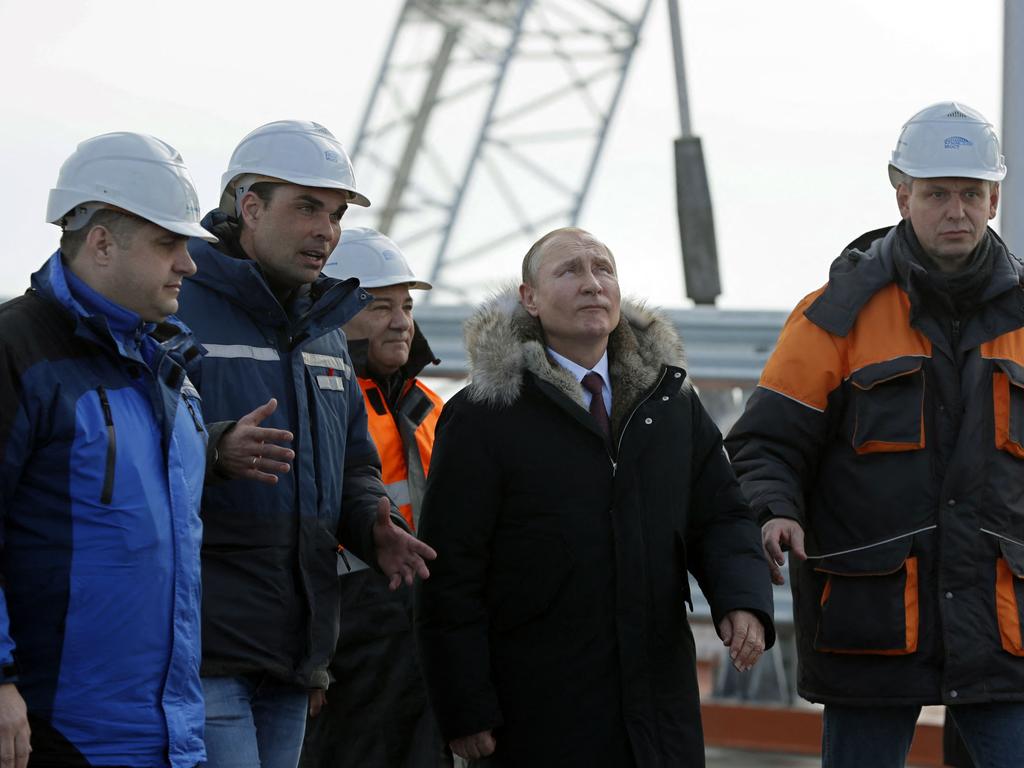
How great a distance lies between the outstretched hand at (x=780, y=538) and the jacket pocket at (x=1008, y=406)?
49 cm

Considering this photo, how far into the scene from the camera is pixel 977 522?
12.1ft

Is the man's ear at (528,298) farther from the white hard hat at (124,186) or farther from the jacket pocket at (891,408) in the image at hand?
the white hard hat at (124,186)

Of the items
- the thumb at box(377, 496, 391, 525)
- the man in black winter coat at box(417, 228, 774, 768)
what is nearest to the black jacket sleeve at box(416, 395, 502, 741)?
the man in black winter coat at box(417, 228, 774, 768)

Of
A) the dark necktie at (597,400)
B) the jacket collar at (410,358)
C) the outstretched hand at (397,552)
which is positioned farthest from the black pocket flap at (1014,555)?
the jacket collar at (410,358)

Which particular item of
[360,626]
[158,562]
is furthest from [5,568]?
[360,626]

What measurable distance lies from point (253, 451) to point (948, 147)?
178 cm

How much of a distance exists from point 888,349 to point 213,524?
5.23 ft

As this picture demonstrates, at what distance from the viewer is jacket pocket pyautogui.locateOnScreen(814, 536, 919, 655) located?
3664mm

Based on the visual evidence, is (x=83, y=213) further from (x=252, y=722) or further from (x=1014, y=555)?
(x=1014, y=555)

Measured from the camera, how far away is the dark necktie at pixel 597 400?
360 centimetres

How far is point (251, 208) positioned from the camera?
11.7 feet

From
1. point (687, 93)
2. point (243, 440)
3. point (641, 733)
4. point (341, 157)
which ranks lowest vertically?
point (641, 733)

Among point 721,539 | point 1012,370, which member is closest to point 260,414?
point 721,539

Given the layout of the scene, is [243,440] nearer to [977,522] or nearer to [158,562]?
[158,562]
